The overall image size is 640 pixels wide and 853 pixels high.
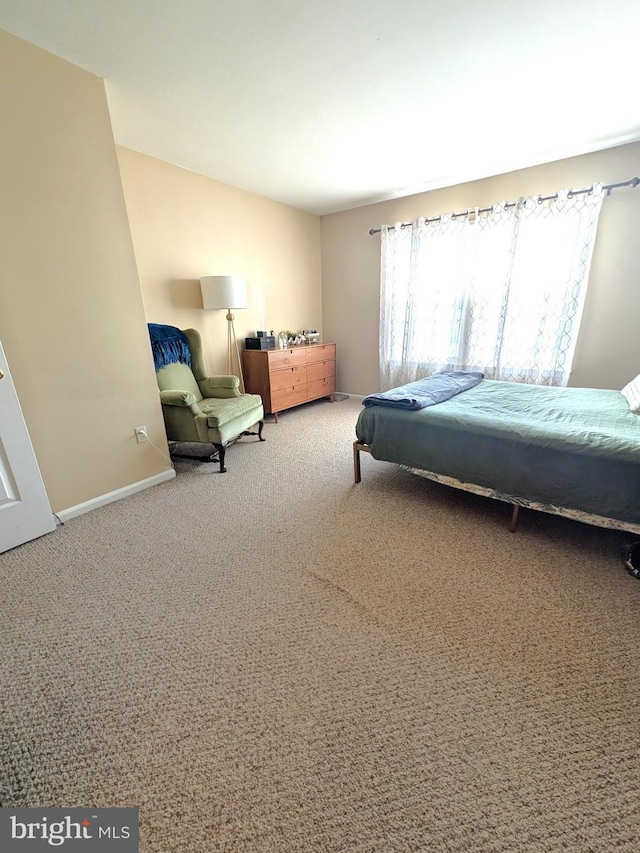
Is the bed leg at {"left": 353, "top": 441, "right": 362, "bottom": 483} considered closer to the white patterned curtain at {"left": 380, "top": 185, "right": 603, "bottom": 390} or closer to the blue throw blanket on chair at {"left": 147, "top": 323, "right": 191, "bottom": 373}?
the blue throw blanket on chair at {"left": 147, "top": 323, "right": 191, "bottom": 373}

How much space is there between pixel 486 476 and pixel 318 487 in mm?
1124

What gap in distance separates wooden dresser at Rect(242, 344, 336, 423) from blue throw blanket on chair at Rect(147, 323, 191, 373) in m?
0.84

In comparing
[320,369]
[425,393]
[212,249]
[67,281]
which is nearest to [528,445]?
[425,393]

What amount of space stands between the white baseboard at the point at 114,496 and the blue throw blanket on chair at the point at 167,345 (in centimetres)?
95

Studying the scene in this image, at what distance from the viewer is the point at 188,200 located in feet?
10.5

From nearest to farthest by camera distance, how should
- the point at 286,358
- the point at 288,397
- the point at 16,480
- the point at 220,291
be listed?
the point at 16,480 → the point at 220,291 → the point at 286,358 → the point at 288,397

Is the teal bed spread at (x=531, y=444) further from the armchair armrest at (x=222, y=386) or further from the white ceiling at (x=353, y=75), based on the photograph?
the white ceiling at (x=353, y=75)

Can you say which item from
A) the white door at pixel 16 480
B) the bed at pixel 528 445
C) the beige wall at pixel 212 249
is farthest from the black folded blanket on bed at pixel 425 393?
the beige wall at pixel 212 249

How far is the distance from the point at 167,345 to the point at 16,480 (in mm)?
1569

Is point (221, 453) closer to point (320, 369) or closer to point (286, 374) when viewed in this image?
point (286, 374)

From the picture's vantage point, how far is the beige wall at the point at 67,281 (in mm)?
1734

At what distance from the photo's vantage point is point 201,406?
2.98m

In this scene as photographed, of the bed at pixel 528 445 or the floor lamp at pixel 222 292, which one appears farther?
the floor lamp at pixel 222 292

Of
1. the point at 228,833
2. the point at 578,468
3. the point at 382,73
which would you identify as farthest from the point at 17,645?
the point at 382,73
